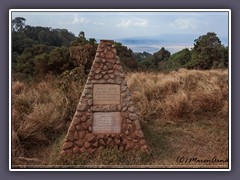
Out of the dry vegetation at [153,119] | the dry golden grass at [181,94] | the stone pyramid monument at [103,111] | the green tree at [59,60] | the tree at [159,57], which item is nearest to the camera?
the stone pyramid monument at [103,111]

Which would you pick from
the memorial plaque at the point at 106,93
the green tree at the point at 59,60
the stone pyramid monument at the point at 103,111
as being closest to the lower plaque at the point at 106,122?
the stone pyramid monument at the point at 103,111

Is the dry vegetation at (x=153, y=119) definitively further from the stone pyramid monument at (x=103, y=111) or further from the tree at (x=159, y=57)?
the tree at (x=159, y=57)

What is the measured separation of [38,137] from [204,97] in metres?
4.50

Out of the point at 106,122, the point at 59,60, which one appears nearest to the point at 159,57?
the point at 59,60

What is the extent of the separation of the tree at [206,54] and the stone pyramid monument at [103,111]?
3.94 m

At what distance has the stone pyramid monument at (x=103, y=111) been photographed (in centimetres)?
625

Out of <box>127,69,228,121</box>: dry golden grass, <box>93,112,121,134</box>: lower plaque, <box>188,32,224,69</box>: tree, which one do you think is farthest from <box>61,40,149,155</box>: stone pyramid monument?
<box>188,32,224,69</box>: tree

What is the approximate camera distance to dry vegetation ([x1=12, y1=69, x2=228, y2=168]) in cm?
645

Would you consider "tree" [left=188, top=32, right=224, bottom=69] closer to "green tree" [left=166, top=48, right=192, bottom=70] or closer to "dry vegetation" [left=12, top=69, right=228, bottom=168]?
"green tree" [left=166, top=48, right=192, bottom=70]

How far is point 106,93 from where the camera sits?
6.27 metres

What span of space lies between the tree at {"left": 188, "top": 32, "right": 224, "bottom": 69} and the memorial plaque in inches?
Answer: 158
